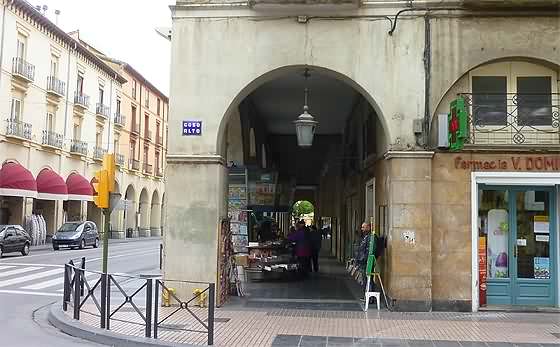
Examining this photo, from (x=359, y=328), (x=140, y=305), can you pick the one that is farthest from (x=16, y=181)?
(x=359, y=328)

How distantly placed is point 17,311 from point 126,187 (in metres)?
40.2

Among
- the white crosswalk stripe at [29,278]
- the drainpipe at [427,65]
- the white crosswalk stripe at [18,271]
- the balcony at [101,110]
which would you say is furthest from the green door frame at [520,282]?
the balcony at [101,110]

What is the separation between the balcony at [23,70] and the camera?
31.5m

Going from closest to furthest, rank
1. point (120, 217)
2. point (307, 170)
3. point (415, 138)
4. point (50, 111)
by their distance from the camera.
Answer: point (415, 138), point (307, 170), point (50, 111), point (120, 217)

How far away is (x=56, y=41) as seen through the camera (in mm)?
36688

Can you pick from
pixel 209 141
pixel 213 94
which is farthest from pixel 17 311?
pixel 213 94

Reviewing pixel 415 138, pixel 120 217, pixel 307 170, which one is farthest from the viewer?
pixel 120 217

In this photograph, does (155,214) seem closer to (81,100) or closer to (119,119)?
(119,119)

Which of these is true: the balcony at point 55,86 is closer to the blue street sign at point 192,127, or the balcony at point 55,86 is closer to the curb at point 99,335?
the blue street sign at point 192,127

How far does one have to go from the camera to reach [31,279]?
665 inches

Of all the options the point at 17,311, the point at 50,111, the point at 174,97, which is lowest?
the point at 17,311

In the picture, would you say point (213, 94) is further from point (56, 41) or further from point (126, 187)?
point (126, 187)

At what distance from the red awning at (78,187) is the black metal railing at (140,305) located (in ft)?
90.2

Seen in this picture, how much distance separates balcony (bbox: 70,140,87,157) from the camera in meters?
39.0
